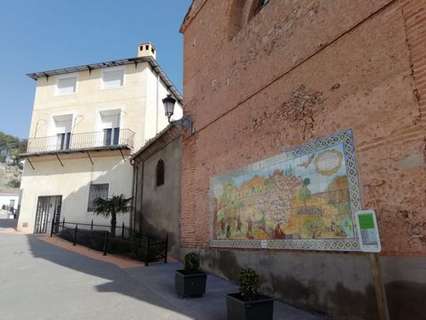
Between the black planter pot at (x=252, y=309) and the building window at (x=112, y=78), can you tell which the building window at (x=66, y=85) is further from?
the black planter pot at (x=252, y=309)

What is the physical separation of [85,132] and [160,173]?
311 inches

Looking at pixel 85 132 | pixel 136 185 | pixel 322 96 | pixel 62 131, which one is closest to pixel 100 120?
pixel 85 132

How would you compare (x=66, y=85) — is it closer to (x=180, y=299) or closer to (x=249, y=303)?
(x=180, y=299)

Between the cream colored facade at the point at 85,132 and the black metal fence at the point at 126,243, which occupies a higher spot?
the cream colored facade at the point at 85,132

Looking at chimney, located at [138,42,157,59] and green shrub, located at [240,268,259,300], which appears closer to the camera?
green shrub, located at [240,268,259,300]

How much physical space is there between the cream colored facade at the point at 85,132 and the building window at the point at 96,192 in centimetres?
20

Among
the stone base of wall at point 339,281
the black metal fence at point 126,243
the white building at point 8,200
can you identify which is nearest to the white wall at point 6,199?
the white building at point 8,200

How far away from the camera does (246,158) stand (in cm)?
662

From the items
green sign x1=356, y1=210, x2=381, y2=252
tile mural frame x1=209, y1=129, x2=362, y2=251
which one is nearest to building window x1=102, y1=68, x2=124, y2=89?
tile mural frame x1=209, y1=129, x2=362, y2=251

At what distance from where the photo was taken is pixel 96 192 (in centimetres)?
1711

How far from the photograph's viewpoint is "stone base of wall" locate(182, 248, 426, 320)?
3469 mm

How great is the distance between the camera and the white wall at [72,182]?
1666 cm

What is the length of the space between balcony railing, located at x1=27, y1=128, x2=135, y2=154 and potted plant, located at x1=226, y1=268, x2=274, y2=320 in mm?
13462

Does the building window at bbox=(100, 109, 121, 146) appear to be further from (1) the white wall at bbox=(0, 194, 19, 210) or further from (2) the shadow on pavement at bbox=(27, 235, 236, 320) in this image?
(1) the white wall at bbox=(0, 194, 19, 210)
